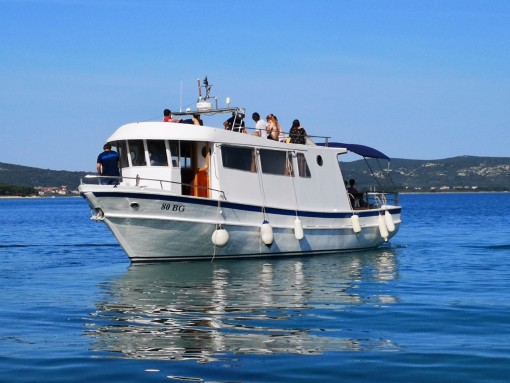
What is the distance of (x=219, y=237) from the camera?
21547mm

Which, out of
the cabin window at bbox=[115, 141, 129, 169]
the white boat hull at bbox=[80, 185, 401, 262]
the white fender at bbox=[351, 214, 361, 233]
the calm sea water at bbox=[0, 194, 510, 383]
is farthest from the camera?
the white fender at bbox=[351, 214, 361, 233]

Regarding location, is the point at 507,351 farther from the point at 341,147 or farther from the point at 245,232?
the point at 341,147

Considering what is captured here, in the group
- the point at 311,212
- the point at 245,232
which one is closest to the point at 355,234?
the point at 311,212

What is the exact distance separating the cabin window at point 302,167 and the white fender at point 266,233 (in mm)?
2385

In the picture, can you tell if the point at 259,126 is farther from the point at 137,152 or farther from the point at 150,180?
the point at 150,180

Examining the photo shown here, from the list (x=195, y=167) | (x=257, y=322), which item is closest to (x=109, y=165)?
(x=195, y=167)

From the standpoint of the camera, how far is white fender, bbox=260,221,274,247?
2264 cm

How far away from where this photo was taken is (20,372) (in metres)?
9.66

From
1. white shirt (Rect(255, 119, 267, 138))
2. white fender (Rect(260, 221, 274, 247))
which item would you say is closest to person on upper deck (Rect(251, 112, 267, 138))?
white shirt (Rect(255, 119, 267, 138))

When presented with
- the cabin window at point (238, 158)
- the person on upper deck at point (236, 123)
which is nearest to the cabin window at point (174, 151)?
the cabin window at point (238, 158)

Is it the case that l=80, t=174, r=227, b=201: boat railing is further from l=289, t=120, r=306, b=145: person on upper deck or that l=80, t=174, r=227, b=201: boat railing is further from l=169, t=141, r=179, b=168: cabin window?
l=289, t=120, r=306, b=145: person on upper deck

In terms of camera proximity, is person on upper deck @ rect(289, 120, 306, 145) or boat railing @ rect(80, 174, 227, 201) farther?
person on upper deck @ rect(289, 120, 306, 145)

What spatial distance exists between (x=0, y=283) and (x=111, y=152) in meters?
4.67

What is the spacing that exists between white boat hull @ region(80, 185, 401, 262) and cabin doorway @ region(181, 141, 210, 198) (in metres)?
0.94
